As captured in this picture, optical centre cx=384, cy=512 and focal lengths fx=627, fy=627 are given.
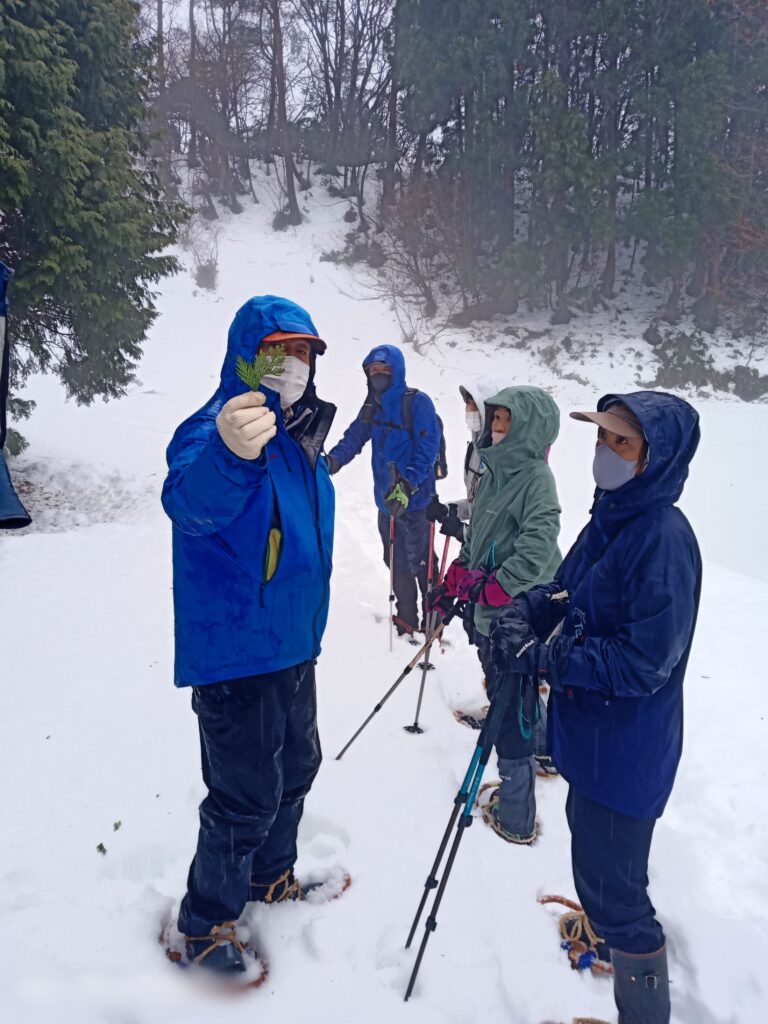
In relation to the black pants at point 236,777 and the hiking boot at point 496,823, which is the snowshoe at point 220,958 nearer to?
the black pants at point 236,777

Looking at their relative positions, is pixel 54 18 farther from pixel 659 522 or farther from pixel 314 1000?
pixel 314 1000

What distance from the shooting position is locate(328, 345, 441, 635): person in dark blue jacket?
196 inches

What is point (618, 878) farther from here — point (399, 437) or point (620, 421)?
point (399, 437)

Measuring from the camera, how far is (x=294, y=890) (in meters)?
2.66

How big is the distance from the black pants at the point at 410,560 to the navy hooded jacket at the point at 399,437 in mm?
139

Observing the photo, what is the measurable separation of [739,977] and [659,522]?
1.94 metres

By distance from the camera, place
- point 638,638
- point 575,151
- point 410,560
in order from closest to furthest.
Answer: point 638,638, point 410,560, point 575,151

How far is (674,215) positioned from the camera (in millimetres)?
18203

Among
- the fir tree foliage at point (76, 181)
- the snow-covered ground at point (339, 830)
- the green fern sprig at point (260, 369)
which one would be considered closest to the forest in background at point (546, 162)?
the fir tree foliage at point (76, 181)

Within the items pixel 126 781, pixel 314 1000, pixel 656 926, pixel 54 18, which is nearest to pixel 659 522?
pixel 656 926

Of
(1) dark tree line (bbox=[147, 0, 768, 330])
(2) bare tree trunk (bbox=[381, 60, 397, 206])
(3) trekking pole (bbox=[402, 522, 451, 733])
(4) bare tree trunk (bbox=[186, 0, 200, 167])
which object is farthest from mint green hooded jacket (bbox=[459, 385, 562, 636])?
(4) bare tree trunk (bbox=[186, 0, 200, 167])

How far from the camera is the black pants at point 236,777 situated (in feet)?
7.09

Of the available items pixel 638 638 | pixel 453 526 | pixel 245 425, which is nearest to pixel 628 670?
pixel 638 638

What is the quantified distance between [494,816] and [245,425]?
2530 mm
